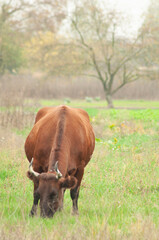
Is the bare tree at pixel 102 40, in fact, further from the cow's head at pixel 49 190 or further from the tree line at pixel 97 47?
the cow's head at pixel 49 190

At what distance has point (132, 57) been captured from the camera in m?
24.7

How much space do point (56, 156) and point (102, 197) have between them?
1.18m

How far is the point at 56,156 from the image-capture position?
4578 mm

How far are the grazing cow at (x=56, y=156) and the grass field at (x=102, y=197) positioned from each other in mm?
270

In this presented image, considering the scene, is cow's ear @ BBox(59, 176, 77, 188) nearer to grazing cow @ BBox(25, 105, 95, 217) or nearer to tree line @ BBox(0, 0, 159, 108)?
grazing cow @ BBox(25, 105, 95, 217)

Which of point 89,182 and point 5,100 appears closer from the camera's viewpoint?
point 89,182

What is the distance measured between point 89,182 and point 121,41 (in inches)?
777

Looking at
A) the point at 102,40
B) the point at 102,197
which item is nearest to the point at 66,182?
the point at 102,197

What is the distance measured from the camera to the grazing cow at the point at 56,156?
4242mm

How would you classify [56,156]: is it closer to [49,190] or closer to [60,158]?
[60,158]

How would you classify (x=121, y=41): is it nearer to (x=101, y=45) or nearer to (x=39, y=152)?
(x=101, y=45)

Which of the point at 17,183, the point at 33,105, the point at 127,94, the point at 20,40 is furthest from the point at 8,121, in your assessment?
the point at 127,94

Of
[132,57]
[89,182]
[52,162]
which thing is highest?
[132,57]

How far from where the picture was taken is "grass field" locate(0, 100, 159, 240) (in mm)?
3943
